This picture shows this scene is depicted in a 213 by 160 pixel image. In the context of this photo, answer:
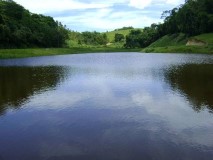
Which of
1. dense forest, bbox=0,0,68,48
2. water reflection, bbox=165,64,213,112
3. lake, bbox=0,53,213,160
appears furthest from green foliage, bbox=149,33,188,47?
lake, bbox=0,53,213,160

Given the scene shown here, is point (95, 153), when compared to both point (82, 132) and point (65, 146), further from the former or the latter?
point (82, 132)

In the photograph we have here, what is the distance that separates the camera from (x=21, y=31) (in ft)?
438

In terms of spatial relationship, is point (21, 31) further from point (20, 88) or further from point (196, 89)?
point (196, 89)

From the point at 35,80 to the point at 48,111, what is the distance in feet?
66.4

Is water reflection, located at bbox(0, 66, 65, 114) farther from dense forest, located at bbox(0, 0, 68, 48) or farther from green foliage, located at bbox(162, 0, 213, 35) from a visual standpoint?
green foliage, located at bbox(162, 0, 213, 35)

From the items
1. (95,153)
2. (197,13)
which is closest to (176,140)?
(95,153)

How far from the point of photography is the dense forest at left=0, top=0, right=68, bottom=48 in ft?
406

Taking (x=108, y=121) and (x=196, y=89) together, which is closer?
(x=108, y=121)

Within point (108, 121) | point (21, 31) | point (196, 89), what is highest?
point (21, 31)

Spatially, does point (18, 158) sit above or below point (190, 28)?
below

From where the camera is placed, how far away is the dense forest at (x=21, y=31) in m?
124

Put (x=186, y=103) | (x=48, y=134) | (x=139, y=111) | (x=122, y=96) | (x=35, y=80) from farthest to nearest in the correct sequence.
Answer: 1. (x=35, y=80)
2. (x=122, y=96)
3. (x=186, y=103)
4. (x=139, y=111)
5. (x=48, y=134)

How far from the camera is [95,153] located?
1666 cm

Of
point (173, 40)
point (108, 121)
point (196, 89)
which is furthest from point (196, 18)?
point (108, 121)
